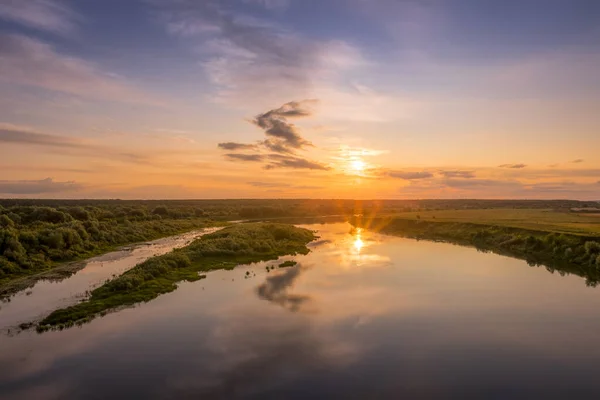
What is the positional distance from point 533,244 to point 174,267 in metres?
41.5

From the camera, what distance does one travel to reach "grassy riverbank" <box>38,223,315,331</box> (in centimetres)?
2371

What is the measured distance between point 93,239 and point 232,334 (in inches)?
1522

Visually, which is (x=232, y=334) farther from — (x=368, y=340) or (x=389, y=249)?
(x=389, y=249)

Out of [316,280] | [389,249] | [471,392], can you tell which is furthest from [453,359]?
[389,249]

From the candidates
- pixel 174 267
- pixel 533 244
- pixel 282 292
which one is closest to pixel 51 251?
pixel 174 267

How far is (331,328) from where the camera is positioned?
71.7 ft

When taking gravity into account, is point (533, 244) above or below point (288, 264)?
above

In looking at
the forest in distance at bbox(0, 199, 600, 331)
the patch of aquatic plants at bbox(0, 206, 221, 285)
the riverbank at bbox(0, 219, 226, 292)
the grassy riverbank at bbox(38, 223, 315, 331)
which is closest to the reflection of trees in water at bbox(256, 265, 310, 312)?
the forest in distance at bbox(0, 199, 600, 331)

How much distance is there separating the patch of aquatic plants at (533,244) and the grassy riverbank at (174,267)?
24753 millimetres

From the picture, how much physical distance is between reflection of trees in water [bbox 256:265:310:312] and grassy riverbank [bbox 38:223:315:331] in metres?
6.36

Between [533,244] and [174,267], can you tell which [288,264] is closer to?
[174,267]

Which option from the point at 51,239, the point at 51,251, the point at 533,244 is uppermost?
the point at 533,244

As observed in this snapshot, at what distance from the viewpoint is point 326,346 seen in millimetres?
19328

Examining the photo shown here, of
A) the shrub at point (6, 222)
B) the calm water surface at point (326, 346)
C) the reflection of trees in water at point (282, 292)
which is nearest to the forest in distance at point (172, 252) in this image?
the shrub at point (6, 222)
